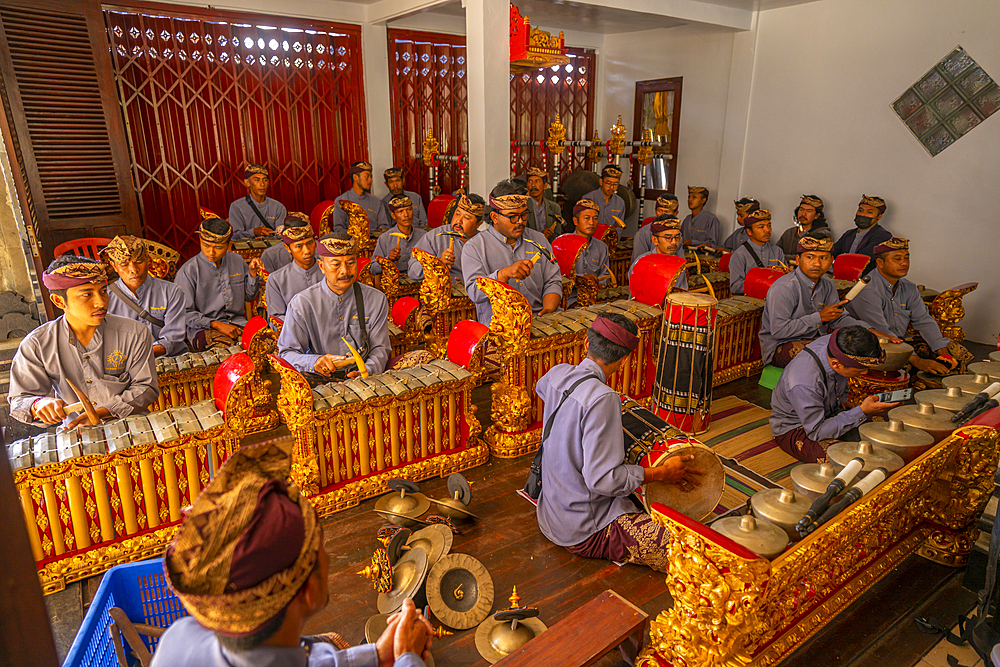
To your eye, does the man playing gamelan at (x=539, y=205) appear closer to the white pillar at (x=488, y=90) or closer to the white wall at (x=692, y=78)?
the white pillar at (x=488, y=90)

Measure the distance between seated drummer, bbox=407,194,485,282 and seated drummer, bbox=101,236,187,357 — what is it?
2041 millimetres

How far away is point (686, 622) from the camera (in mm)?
2172

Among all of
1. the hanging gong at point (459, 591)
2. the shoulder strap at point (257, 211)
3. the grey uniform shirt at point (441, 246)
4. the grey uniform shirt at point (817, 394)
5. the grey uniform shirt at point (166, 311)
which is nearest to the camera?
the hanging gong at point (459, 591)

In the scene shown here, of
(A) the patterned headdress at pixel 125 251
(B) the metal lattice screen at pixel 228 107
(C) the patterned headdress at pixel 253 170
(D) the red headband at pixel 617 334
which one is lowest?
(D) the red headband at pixel 617 334

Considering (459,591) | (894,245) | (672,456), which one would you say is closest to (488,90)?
(894,245)

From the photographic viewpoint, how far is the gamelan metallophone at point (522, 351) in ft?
13.6

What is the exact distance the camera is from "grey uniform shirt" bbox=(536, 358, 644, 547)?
2787 millimetres

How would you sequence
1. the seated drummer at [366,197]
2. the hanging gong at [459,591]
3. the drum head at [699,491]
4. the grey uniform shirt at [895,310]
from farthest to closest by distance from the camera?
the seated drummer at [366,197], the grey uniform shirt at [895,310], the drum head at [699,491], the hanging gong at [459,591]

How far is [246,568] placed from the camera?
41.6 inches

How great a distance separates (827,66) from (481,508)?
25.5 feet

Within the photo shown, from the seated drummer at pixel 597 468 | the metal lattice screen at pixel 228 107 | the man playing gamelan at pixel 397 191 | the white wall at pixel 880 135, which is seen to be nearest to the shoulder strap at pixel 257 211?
the metal lattice screen at pixel 228 107

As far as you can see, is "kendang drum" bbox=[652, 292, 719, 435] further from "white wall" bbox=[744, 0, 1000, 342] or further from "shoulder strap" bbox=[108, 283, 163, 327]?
"white wall" bbox=[744, 0, 1000, 342]

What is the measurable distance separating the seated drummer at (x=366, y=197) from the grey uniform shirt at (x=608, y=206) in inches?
125

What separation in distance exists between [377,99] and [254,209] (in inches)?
101
